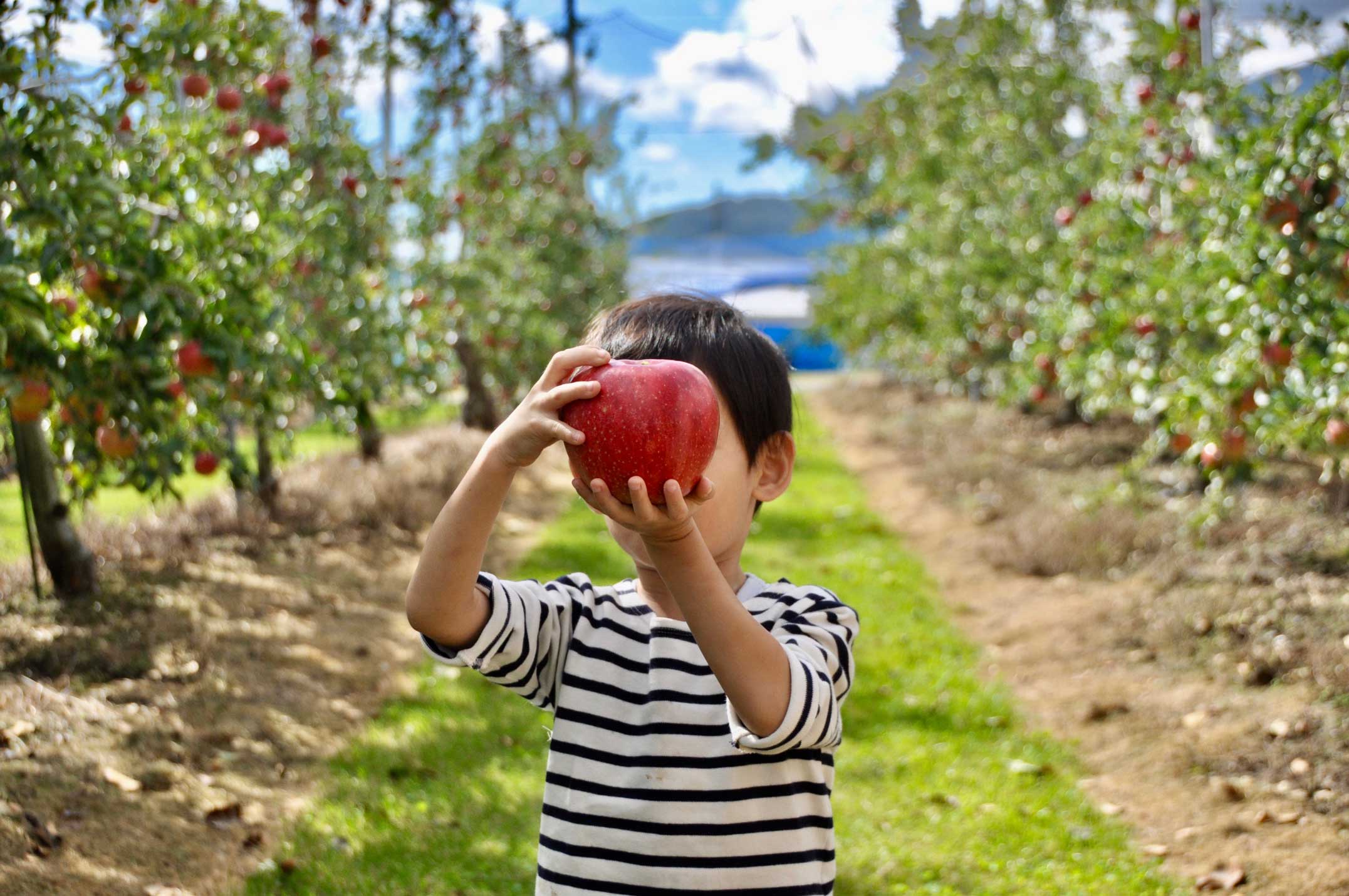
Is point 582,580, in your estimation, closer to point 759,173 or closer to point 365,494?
point 365,494

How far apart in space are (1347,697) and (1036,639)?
1.70 meters

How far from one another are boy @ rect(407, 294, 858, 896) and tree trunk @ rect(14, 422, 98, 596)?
3.55 metres

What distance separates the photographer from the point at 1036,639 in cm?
570

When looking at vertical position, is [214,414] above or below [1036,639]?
above

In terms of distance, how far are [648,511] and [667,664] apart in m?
0.42

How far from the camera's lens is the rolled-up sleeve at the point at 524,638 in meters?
1.84

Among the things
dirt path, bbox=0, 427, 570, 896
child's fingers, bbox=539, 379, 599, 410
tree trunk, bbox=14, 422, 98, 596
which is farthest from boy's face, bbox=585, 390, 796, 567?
tree trunk, bbox=14, 422, 98, 596

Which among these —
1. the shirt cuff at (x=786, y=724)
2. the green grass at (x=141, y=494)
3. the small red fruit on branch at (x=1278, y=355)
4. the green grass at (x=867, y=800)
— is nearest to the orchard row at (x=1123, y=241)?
the small red fruit on branch at (x=1278, y=355)

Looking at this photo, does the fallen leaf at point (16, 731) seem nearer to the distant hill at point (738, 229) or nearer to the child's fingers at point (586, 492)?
the child's fingers at point (586, 492)

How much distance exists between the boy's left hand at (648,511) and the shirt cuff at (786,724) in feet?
0.79

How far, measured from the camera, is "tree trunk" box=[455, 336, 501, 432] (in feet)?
36.5

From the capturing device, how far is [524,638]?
1.88 metres

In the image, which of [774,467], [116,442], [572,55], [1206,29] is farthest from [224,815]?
[572,55]

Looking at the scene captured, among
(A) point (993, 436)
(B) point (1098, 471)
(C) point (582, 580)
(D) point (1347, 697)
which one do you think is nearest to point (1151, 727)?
(D) point (1347, 697)
